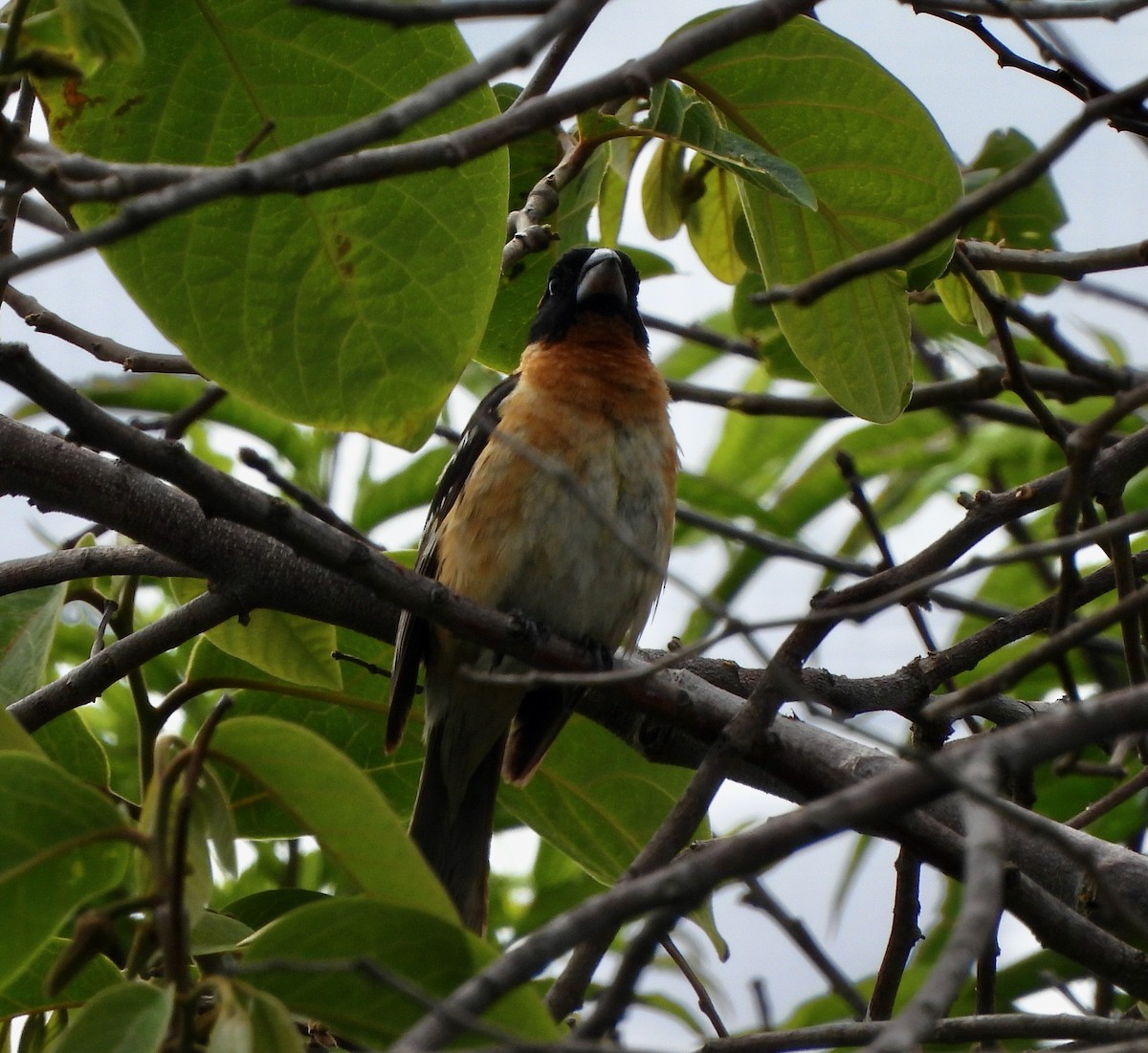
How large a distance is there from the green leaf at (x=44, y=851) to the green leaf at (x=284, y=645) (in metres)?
1.22

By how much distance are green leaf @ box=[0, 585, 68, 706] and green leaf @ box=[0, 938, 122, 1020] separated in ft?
2.53

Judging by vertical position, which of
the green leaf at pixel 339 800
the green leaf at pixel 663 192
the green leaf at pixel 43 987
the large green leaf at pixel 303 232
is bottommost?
the green leaf at pixel 43 987

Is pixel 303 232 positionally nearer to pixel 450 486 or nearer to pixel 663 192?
A: pixel 663 192

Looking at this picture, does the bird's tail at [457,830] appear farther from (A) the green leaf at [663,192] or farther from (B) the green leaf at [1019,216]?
(B) the green leaf at [1019,216]

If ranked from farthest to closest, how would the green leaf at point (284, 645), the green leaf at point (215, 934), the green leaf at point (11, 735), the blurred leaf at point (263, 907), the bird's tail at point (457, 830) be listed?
the bird's tail at point (457, 830)
the green leaf at point (284, 645)
the blurred leaf at point (263, 907)
the green leaf at point (215, 934)
the green leaf at point (11, 735)

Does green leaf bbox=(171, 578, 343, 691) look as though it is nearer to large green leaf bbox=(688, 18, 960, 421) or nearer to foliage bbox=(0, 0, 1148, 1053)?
foliage bbox=(0, 0, 1148, 1053)

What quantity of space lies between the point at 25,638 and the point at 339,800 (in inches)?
60.4

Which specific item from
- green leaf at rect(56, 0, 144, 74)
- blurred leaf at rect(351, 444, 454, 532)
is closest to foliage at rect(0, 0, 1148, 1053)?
green leaf at rect(56, 0, 144, 74)

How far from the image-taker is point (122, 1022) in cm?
210

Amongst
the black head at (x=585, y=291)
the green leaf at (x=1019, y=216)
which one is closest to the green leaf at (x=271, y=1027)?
the black head at (x=585, y=291)

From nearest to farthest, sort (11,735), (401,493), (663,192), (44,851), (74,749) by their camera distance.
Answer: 1. (44,851)
2. (11,735)
3. (74,749)
4. (663,192)
5. (401,493)

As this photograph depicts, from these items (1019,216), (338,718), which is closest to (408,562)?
(338,718)

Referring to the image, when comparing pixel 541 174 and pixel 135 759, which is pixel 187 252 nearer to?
pixel 541 174

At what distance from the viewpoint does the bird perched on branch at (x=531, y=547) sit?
456 centimetres
